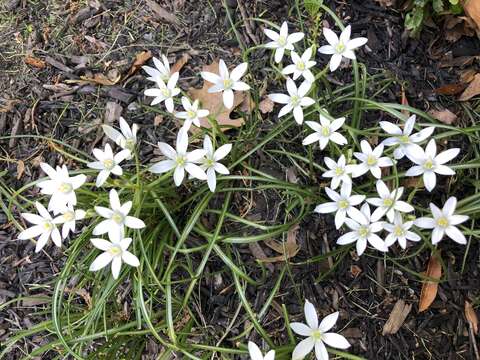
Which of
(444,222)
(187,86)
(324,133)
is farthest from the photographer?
(187,86)

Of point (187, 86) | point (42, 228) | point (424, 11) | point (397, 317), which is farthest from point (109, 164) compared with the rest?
point (424, 11)

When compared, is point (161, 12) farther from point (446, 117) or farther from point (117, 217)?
point (446, 117)

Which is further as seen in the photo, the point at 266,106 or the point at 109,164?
the point at 266,106

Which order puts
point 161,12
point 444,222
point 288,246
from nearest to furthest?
point 444,222, point 288,246, point 161,12

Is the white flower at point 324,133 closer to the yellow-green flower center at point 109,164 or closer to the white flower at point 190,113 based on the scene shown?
the white flower at point 190,113

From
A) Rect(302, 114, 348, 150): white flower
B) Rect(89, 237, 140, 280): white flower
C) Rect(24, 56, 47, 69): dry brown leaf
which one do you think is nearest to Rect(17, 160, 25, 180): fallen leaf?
Rect(24, 56, 47, 69): dry brown leaf

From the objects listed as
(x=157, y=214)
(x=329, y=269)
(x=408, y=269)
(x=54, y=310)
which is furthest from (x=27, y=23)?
(x=408, y=269)
